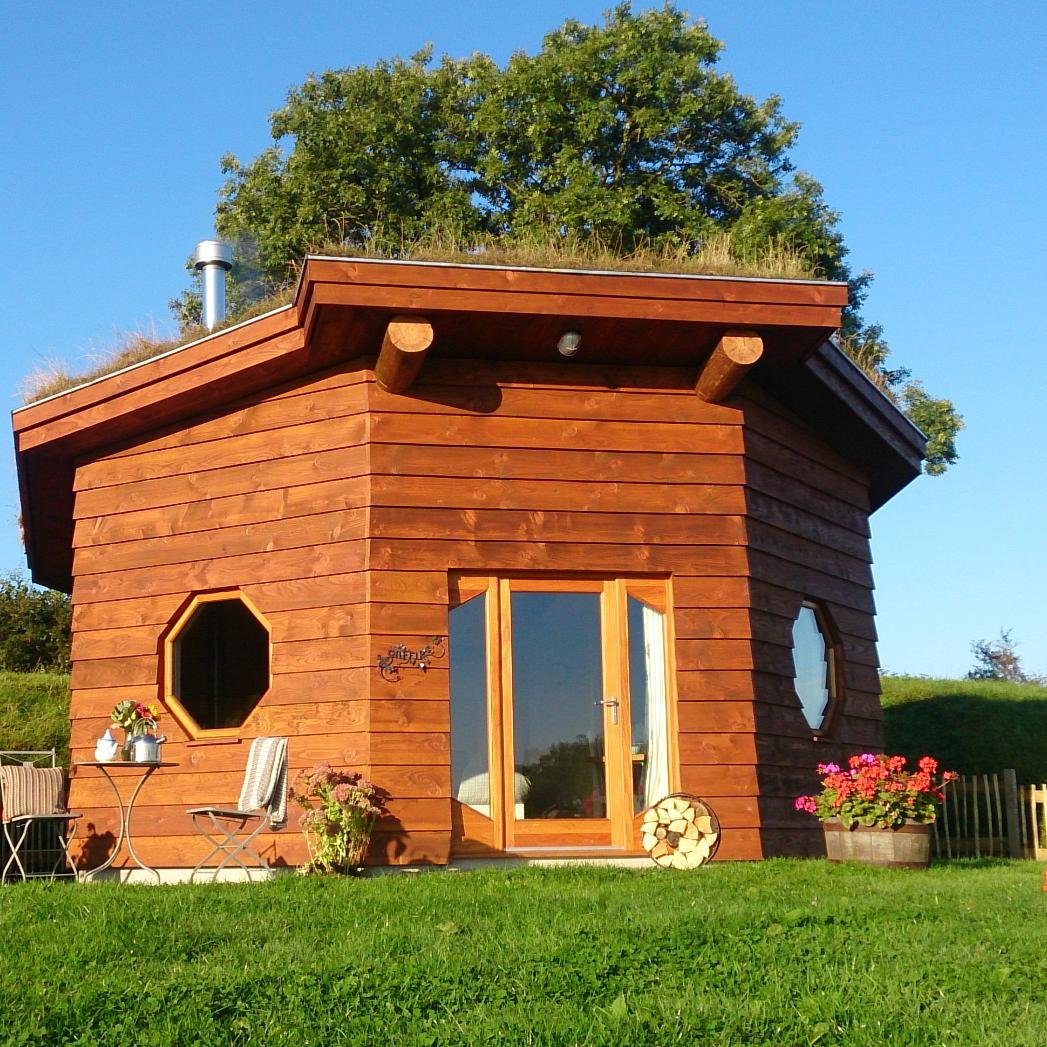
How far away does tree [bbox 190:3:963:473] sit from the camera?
23.5 meters

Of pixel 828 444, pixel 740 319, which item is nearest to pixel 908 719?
pixel 828 444

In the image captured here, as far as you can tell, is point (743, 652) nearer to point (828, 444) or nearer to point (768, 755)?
point (768, 755)

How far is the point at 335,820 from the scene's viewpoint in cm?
837

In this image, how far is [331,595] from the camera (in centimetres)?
937

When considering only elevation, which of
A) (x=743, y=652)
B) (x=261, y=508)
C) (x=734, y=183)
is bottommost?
(x=743, y=652)

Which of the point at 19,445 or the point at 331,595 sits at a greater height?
the point at 19,445

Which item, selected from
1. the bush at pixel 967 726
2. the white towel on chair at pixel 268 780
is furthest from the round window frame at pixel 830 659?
the bush at pixel 967 726

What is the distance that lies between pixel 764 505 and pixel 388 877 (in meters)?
4.12

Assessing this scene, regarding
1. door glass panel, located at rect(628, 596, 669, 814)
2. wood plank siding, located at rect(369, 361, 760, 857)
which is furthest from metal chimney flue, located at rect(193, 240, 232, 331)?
door glass panel, located at rect(628, 596, 669, 814)

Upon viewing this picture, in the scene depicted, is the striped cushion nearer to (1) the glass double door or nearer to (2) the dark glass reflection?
(2) the dark glass reflection

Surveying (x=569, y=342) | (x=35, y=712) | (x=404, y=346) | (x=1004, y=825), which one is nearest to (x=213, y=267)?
(x=404, y=346)

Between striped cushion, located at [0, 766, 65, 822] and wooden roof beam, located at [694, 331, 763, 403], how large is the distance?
5.48m

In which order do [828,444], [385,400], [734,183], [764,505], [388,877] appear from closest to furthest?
[388,877] → [385,400] → [764,505] → [828,444] → [734,183]

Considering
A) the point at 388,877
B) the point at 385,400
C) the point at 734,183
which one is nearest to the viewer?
the point at 388,877
